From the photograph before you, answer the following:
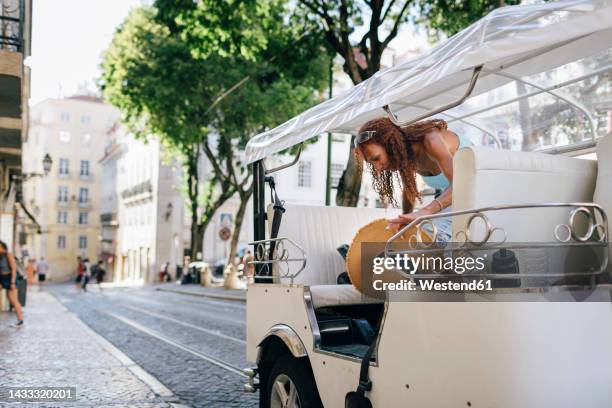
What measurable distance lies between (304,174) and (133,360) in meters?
39.1

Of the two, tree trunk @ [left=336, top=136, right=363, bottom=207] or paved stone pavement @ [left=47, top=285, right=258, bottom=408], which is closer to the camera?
paved stone pavement @ [left=47, top=285, right=258, bottom=408]

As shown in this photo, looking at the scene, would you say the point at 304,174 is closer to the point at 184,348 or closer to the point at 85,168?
the point at 184,348

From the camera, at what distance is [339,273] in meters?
5.60

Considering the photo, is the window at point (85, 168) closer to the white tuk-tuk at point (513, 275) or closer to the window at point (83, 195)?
the window at point (83, 195)

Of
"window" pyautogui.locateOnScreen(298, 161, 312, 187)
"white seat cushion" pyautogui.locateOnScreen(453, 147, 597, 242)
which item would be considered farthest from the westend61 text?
"window" pyautogui.locateOnScreen(298, 161, 312, 187)

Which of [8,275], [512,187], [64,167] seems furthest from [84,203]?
[512,187]

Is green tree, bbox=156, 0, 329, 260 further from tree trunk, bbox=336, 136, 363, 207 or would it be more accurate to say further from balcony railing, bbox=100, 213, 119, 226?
balcony railing, bbox=100, 213, 119, 226

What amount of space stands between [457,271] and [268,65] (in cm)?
1944

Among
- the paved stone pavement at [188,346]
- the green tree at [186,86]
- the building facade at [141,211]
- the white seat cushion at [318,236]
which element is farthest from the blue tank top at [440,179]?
the building facade at [141,211]

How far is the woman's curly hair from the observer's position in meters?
4.18

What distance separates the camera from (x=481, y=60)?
290cm

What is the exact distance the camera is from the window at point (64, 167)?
84.0 metres

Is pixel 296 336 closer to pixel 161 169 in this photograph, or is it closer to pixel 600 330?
pixel 600 330

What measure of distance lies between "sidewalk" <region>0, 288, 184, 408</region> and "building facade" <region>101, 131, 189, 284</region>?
25.0 m
